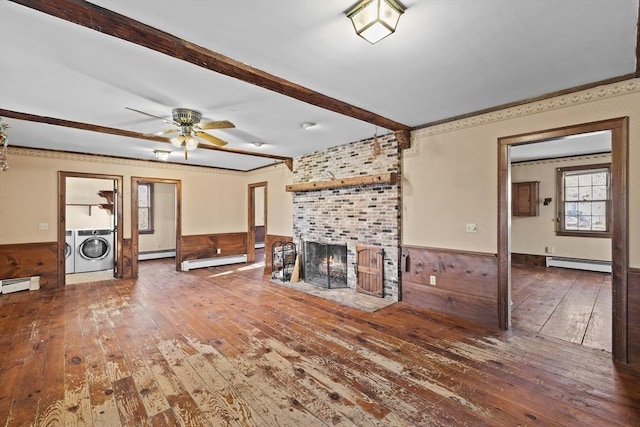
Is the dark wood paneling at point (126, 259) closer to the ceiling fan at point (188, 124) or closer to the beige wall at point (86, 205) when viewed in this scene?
the beige wall at point (86, 205)

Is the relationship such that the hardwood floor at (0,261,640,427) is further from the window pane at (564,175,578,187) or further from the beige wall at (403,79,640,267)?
the window pane at (564,175,578,187)

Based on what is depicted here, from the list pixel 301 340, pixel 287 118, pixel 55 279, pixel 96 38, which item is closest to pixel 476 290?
pixel 301 340

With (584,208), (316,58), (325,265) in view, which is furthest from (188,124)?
(584,208)

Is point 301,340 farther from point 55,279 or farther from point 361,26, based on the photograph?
point 55,279

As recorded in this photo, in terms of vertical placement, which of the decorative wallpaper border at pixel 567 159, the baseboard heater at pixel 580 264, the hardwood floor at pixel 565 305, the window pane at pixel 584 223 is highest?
the decorative wallpaper border at pixel 567 159

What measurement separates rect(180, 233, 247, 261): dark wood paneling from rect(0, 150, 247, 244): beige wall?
16cm

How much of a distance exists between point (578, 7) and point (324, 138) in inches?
133

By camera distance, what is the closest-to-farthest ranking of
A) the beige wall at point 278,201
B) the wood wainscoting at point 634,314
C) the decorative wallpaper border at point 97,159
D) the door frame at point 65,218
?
the wood wainscoting at point 634,314, the decorative wallpaper border at point 97,159, the door frame at point 65,218, the beige wall at point 278,201

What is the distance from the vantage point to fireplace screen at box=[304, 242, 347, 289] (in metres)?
5.19

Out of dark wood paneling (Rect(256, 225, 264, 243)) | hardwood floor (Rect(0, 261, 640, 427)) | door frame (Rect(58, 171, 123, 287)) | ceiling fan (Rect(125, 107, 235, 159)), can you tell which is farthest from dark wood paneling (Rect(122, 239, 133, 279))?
dark wood paneling (Rect(256, 225, 264, 243))

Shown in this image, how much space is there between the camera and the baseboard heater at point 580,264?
235 inches

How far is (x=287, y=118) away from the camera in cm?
383

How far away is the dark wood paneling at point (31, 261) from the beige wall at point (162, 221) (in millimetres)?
2813

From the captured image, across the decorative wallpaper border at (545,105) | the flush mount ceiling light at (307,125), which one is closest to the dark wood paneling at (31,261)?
the flush mount ceiling light at (307,125)
